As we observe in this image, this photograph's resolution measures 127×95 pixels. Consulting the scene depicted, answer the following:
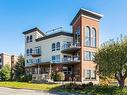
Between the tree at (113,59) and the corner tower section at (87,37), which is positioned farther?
the corner tower section at (87,37)

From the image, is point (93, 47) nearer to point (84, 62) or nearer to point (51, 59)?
point (84, 62)

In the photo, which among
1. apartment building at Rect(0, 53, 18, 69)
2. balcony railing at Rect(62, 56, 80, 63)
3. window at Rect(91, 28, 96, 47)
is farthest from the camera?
apartment building at Rect(0, 53, 18, 69)

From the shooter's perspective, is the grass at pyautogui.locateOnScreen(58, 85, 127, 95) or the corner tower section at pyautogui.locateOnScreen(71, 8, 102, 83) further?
the corner tower section at pyautogui.locateOnScreen(71, 8, 102, 83)

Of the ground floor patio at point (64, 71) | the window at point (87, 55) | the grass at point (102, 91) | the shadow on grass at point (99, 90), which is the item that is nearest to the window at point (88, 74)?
the ground floor patio at point (64, 71)

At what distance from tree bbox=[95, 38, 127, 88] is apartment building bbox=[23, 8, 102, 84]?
709 inches

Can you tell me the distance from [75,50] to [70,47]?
5.86ft

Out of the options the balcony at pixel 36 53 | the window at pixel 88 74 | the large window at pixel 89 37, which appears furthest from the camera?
the balcony at pixel 36 53

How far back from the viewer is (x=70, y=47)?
51.7 meters

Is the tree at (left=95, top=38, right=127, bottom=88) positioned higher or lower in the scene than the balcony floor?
lower

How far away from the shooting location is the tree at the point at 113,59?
28984mm

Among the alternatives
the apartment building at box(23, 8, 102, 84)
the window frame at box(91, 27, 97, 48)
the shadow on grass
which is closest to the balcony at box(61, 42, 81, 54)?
the apartment building at box(23, 8, 102, 84)

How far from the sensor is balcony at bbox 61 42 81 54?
51369 millimetres

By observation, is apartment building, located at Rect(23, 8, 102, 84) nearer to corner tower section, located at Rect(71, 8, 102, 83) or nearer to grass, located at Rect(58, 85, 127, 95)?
corner tower section, located at Rect(71, 8, 102, 83)

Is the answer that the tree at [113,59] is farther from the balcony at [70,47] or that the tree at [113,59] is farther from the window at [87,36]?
the window at [87,36]
